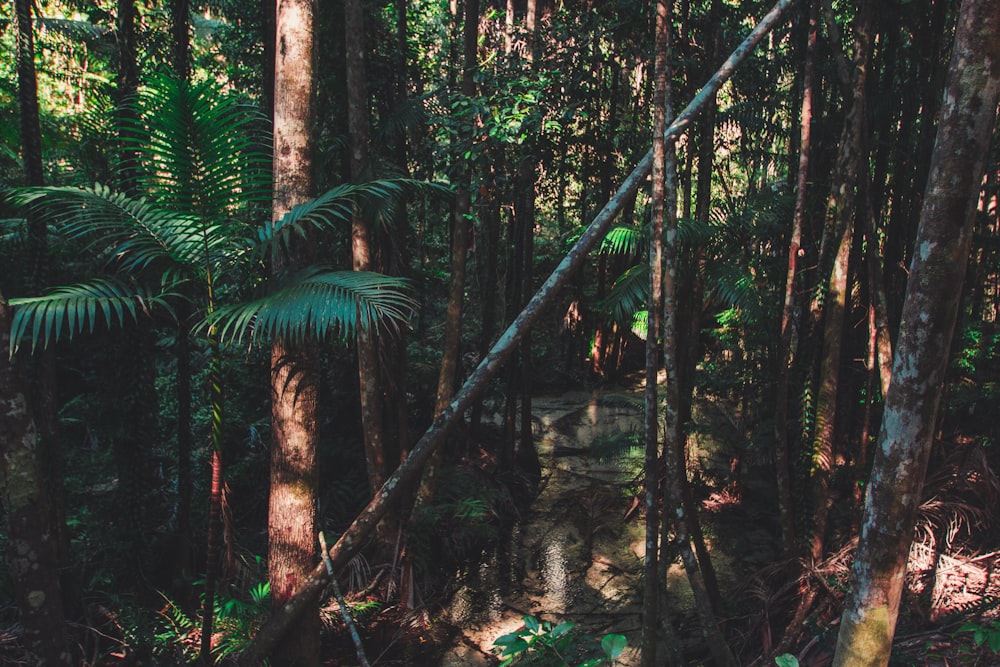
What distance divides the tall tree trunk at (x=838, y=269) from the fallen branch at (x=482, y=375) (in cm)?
174

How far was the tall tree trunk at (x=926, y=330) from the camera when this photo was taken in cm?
228

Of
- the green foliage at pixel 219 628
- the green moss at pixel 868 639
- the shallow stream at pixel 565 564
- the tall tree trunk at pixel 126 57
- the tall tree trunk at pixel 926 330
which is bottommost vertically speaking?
the shallow stream at pixel 565 564

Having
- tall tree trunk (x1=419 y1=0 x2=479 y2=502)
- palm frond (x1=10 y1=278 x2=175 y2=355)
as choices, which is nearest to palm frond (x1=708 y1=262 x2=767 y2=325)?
tall tree trunk (x1=419 y1=0 x2=479 y2=502)

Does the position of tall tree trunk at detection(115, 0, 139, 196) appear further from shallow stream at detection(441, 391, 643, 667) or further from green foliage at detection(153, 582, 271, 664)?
shallow stream at detection(441, 391, 643, 667)

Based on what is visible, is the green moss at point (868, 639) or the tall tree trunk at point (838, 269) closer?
the green moss at point (868, 639)

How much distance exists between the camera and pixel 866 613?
250cm

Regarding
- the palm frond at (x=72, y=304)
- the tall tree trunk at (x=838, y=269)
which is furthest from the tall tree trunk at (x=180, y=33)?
the tall tree trunk at (x=838, y=269)

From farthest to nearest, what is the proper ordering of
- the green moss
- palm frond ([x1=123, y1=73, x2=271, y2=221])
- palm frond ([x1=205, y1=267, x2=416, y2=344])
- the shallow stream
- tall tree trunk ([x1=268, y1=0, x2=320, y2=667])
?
the shallow stream → tall tree trunk ([x1=268, y1=0, x2=320, y2=667]) → palm frond ([x1=123, y1=73, x2=271, y2=221]) → palm frond ([x1=205, y1=267, x2=416, y2=344]) → the green moss

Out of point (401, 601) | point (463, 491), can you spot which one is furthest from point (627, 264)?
point (401, 601)

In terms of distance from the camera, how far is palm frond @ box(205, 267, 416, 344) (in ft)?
9.55

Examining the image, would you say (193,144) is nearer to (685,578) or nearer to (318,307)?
(318,307)

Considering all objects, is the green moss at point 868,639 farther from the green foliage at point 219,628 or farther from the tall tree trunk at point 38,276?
the tall tree trunk at point 38,276

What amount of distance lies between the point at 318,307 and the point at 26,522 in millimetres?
1480

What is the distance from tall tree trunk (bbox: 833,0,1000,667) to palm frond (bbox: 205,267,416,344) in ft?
6.77
